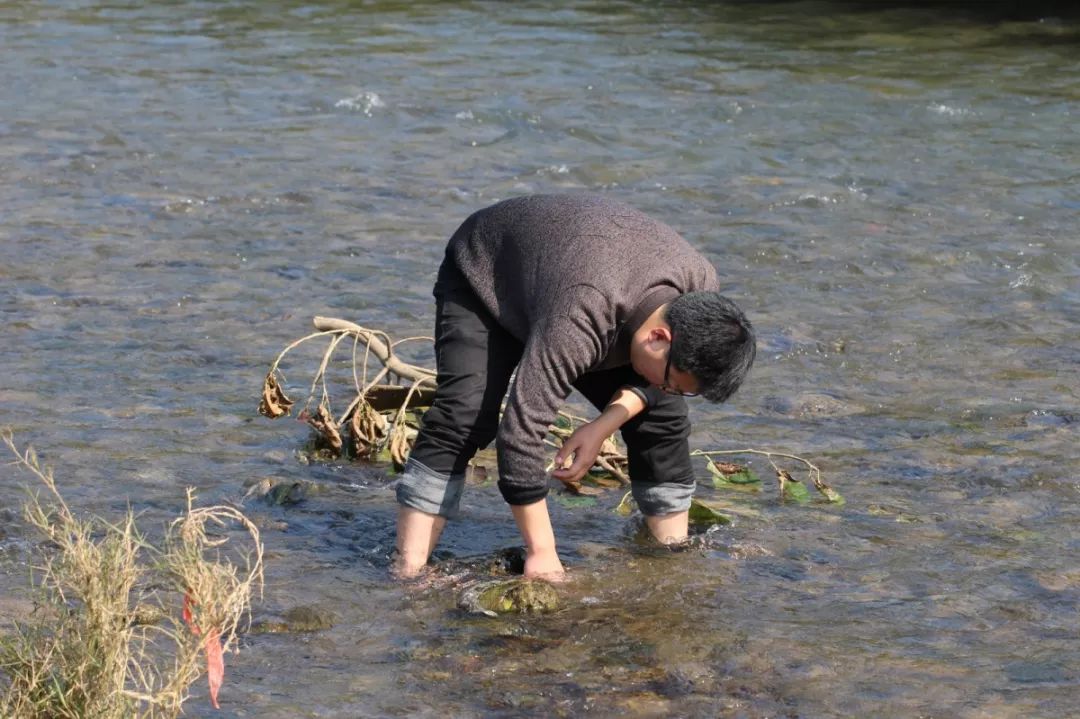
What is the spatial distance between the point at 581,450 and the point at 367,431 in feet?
4.66

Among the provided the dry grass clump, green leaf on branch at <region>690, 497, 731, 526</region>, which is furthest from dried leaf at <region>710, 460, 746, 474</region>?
the dry grass clump

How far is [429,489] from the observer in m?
4.85

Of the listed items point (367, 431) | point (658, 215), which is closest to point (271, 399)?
point (367, 431)

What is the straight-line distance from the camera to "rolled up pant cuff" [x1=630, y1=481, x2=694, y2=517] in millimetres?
5160

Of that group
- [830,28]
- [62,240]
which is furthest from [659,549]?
[830,28]

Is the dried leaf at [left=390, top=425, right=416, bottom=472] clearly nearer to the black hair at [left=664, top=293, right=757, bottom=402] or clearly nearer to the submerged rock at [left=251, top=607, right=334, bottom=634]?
the submerged rock at [left=251, top=607, right=334, bottom=634]

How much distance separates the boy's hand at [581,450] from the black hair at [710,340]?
488 mm

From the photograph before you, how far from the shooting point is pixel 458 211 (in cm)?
948

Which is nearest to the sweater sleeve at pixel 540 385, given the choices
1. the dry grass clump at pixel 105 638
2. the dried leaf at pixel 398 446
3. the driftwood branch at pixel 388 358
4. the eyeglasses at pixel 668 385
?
the eyeglasses at pixel 668 385

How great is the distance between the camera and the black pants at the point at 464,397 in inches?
188

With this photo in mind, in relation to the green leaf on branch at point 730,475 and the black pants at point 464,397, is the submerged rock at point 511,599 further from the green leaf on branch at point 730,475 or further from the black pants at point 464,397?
the green leaf on branch at point 730,475

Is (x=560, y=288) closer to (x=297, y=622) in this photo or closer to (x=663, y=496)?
(x=663, y=496)

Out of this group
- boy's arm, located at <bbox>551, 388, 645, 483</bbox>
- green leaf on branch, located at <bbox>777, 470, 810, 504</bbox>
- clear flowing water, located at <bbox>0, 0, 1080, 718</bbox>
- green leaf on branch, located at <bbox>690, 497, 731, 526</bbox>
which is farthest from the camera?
green leaf on branch, located at <bbox>777, 470, 810, 504</bbox>

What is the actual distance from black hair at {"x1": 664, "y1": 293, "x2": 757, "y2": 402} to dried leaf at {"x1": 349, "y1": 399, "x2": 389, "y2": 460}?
187 cm
